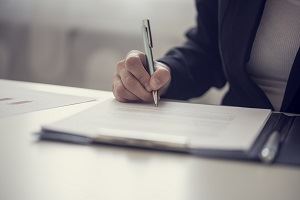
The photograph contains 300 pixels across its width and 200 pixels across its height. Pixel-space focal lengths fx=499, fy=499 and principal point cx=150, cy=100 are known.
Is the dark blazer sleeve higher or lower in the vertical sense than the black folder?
higher

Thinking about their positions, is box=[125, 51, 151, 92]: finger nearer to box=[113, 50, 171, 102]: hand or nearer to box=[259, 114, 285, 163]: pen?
box=[113, 50, 171, 102]: hand

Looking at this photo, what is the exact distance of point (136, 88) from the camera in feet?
2.79

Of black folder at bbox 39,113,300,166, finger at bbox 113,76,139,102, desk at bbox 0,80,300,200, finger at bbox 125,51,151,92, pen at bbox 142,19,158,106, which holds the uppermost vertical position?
pen at bbox 142,19,158,106

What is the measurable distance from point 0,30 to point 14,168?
152 centimetres

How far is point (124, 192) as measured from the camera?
1.59 ft

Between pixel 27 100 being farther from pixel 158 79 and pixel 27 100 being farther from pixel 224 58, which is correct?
pixel 224 58

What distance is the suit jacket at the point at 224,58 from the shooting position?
103 centimetres

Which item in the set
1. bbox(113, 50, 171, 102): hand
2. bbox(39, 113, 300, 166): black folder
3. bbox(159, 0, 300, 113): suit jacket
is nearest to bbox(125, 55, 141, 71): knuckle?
bbox(113, 50, 171, 102): hand

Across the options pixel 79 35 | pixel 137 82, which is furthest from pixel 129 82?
pixel 79 35

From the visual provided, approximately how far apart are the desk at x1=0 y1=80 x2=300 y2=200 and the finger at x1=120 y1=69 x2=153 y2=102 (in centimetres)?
25

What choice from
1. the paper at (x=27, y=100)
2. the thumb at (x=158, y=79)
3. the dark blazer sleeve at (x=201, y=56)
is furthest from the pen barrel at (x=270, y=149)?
the dark blazer sleeve at (x=201, y=56)

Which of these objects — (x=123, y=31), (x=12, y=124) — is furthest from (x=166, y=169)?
(x=123, y=31)

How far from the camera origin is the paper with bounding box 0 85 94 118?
0.80 metres

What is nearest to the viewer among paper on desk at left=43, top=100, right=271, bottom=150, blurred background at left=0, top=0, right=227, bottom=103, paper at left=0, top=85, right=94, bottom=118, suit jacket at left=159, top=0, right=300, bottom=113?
paper on desk at left=43, top=100, right=271, bottom=150
